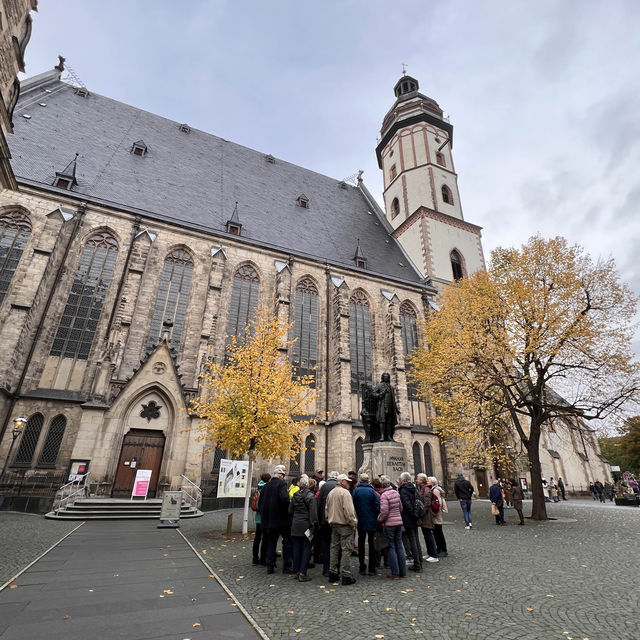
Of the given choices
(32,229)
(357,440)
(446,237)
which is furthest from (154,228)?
(446,237)

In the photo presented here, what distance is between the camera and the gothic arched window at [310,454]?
18500 mm

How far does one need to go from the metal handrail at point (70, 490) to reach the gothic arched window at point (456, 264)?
26888 mm

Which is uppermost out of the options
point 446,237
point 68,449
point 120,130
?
point 120,130

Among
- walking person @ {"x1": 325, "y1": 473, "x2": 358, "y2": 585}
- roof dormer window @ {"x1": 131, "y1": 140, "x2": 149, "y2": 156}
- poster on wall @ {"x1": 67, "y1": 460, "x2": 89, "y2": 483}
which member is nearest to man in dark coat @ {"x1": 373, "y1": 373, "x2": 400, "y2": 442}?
walking person @ {"x1": 325, "y1": 473, "x2": 358, "y2": 585}

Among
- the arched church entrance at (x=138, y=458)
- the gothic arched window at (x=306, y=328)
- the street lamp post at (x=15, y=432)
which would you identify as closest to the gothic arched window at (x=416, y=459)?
the gothic arched window at (x=306, y=328)

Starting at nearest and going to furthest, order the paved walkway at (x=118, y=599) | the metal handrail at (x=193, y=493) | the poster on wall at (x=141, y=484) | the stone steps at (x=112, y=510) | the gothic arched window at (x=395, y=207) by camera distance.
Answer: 1. the paved walkway at (x=118, y=599)
2. the stone steps at (x=112, y=510)
3. the poster on wall at (x=141, y=484)
4. the metal handrail at (x=193, y=493)
5. the gothic arched window at (x=395, y=207)

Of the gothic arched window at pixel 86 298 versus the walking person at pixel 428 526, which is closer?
the walking person at pixel 428 526

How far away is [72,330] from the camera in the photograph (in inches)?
632

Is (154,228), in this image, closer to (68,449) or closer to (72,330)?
(72,330)

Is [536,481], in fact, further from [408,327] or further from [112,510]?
[112,510]

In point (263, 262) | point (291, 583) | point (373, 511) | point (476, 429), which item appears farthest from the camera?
point (263, 262)

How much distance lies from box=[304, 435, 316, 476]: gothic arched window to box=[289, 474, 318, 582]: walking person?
13.0m

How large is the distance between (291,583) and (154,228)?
1876 centimetres

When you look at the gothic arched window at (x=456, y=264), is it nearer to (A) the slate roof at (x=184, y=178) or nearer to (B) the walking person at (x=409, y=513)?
(A) the slate roof at (x=184, y=178)
